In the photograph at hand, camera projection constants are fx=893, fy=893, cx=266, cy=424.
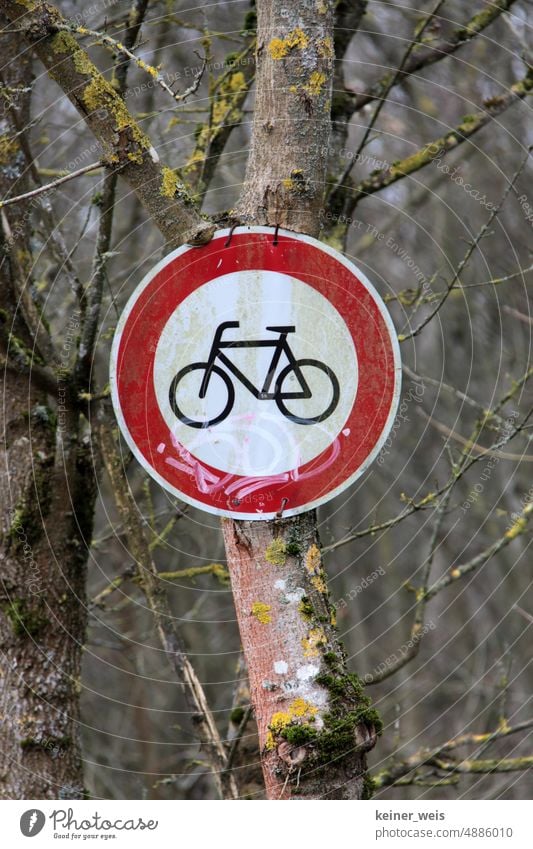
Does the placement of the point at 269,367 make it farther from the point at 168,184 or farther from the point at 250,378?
the point at 168,184

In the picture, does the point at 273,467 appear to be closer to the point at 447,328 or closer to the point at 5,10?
the point at 5,10

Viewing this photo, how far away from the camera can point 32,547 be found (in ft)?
8.69

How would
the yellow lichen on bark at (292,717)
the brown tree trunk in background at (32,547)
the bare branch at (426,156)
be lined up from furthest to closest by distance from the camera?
the bare branch at (426,156)
the brown tree trunk in background at (32,547)
the yellow lichen on bark at (292,717)

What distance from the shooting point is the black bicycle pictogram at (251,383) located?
6.06 feet

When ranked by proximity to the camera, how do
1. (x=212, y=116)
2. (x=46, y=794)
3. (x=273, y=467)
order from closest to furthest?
(x=273, y=467)
(x=46, y=794)
(x=212, y=116)

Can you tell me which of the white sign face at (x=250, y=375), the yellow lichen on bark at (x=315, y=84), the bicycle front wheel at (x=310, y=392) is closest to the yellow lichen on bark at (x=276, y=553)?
the white sign face at (x=250, y=375)

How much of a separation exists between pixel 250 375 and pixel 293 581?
433 mm

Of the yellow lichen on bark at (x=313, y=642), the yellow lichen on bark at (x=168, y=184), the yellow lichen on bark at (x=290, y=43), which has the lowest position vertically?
the yellow lichen on bark at (x=313, y=642)

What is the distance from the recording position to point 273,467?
1854mm

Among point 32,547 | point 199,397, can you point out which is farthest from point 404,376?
point 199,397

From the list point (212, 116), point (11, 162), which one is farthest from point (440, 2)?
point (11, 162)

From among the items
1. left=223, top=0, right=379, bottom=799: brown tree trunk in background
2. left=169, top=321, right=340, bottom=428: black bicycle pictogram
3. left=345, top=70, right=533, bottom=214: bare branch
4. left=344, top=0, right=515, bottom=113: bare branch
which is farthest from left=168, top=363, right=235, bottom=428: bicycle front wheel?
left=344, top=0, right=515, bottom=113: bare branch

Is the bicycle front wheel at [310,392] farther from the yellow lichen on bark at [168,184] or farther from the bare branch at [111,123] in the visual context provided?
the yellow lichen on bark at [168,184]
